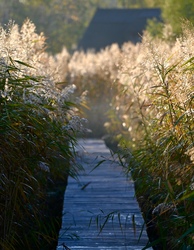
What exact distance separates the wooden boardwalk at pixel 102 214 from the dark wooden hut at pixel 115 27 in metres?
29.1

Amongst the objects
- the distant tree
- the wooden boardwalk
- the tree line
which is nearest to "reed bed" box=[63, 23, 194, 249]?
the wooden boardwalk

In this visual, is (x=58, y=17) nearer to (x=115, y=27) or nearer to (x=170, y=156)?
(x=115, y=27)

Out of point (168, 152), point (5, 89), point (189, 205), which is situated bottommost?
point (189, 205)

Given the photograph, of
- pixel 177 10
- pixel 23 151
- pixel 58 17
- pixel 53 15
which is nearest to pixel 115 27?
pixel 58 17

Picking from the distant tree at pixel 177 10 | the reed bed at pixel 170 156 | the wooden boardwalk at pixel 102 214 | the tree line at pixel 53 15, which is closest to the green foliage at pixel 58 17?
the tree line at pixel 53 15

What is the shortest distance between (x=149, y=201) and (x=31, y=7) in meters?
24.2

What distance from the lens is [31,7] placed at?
94.6 ft

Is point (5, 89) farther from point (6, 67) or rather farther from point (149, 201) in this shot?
point (149, 201)

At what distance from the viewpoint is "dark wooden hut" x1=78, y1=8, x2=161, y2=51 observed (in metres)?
36.8

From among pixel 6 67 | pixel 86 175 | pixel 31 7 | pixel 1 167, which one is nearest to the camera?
pixel 1 167

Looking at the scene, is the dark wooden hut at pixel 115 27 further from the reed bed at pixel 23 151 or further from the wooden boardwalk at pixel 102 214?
the reed bed at pixel 23 151

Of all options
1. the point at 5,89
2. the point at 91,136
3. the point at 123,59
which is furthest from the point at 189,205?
the point at 91,136

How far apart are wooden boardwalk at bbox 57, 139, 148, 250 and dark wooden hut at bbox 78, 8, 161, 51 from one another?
1144 inches

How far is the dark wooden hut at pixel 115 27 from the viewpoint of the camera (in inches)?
1448
